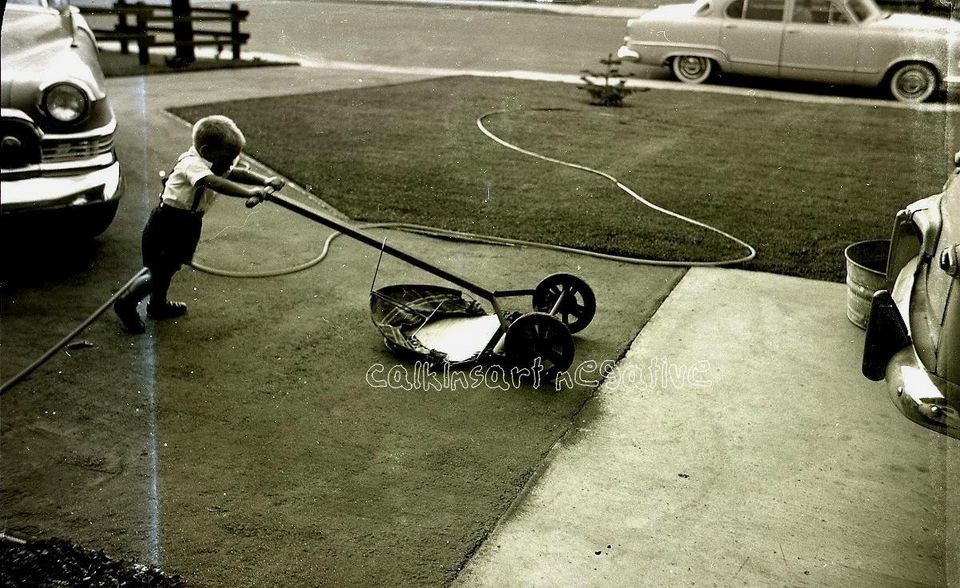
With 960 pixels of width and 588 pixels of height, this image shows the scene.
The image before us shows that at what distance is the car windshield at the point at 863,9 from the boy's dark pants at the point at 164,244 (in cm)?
1033

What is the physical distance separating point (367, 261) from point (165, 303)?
141cm

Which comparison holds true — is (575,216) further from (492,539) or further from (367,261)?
(492,539)

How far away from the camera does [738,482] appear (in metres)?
3.51

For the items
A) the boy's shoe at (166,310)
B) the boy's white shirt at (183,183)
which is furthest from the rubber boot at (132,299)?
the boy's white shirt at (183,183)

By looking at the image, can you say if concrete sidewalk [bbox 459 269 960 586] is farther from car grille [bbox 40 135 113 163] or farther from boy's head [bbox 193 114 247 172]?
car grille [bbox 40 135 113 163]

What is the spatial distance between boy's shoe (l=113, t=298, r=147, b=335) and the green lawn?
7.42ft

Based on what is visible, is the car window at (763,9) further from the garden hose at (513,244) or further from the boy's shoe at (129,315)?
the boy's shoe at (129,315)

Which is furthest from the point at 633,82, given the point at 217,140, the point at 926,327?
the point at 926,327

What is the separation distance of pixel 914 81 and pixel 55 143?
10.7 m

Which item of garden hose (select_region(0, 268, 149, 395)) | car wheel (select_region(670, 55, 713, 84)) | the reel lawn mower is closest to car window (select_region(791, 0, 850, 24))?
car wheel (select_region(670, 55, 713, 84))

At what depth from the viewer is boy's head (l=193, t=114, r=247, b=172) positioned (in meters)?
4.38

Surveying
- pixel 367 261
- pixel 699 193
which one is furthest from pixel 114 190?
pixel 699 193

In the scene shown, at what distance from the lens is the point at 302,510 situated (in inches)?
129

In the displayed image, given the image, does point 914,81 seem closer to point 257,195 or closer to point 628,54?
point 628,54
